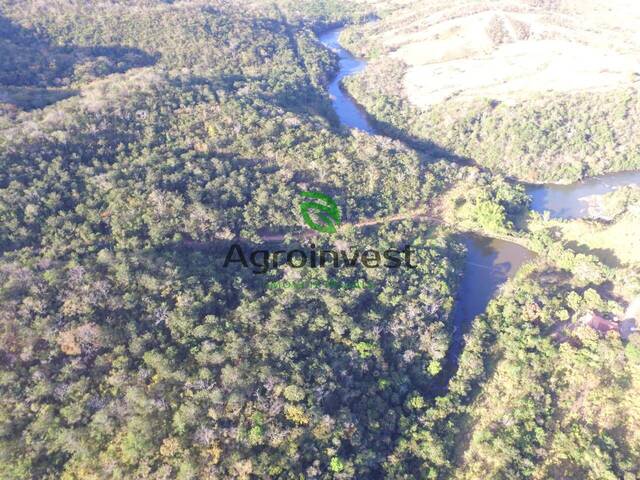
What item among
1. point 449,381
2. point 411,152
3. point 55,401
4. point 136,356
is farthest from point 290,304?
point 411,152

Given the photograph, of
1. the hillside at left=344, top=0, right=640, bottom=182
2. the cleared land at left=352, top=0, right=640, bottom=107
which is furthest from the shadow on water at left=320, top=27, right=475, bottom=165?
the cleared land at left=352, top=0, right=640, bottom=107

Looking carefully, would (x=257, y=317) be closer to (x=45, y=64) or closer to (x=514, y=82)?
(x=45, y=64)

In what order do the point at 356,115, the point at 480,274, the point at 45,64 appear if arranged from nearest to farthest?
the point at 480,274
the point at 45,64
the point at 356,115

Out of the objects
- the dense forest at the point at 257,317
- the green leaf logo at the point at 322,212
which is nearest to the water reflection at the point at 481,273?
the dense forest at the point at 257,317

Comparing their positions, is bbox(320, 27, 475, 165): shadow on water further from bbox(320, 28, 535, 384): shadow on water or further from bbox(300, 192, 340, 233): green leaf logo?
bbox(300, 192, 340, 233): green leaf logo

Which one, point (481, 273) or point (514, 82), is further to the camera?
point (514, 82)

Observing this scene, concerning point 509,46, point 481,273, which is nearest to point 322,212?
point 481,273
